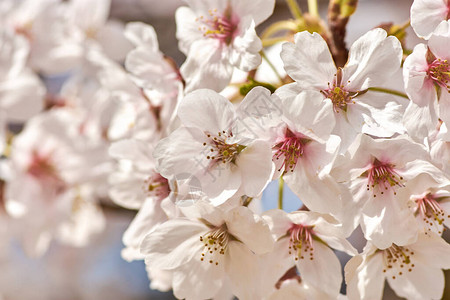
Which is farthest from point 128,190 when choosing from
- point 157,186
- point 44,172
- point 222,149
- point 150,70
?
point 44,172

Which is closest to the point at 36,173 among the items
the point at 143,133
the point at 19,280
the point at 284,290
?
the point at 143,133

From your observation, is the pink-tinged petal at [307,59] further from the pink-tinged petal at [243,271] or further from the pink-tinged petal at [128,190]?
the pink-tinged petal at [128,190]

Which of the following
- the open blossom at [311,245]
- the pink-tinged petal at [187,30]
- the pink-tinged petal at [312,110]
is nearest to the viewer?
the pink-tinged petal at [312,110]

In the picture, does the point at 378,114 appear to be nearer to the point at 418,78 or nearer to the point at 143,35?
the point at 418,78

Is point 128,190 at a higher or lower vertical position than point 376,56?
lower

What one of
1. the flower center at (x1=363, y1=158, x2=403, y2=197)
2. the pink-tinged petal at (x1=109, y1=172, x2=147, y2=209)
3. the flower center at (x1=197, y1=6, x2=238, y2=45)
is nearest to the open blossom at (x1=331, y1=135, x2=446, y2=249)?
the flower center at (x1=363, y1=158, x2=403, y2=197)

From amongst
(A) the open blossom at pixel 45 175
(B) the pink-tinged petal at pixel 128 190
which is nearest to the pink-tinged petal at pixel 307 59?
(B) the pink-tinged petal at pixel 128 190
